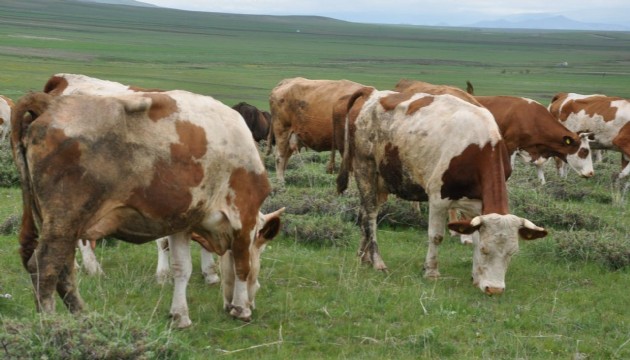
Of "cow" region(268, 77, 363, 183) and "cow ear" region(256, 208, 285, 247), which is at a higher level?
"cow ear" region(256, 208, 285, 247)

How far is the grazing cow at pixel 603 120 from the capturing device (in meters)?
19.6

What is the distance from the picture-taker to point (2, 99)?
24.1 meters

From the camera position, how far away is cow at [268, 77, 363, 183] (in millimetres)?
16859

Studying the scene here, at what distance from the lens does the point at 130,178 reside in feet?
21.0

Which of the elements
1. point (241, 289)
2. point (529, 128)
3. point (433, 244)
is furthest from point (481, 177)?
point (529, 128)

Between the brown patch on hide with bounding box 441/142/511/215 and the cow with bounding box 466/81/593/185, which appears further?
the cow with bounding box 466/81/593/185

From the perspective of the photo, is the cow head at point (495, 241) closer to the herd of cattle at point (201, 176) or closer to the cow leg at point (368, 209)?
the herd of cattle at point (201, 176)

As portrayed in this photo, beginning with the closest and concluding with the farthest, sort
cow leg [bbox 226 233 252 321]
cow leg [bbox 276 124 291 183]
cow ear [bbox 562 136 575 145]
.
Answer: cow leg [bbox 226 233 252 321] < cow ear [bbox 562 136 575 145] < cow leg [bbox 276 124 291 183]

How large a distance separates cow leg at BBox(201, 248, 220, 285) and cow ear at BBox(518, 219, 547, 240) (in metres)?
3.50

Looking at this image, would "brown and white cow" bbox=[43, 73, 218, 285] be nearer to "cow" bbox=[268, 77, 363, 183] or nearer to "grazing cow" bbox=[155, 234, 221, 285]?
"grazing cow" bbox=[155, 234, 221, 285]

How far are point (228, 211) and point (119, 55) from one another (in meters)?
91.6

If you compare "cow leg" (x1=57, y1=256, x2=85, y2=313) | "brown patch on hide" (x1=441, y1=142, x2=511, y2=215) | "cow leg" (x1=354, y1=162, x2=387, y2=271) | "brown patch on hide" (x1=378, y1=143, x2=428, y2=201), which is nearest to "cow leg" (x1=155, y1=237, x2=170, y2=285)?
"cow leg" (x1=57, y1=256, x2=85, y2=313)

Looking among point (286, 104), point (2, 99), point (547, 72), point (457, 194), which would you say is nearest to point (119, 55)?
point (547, 72)

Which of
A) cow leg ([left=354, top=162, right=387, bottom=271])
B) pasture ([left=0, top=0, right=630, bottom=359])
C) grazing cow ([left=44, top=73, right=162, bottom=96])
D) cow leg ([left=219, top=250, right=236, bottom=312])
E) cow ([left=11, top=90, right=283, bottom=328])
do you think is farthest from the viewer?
cow leg ([left=354, top=162, right=387, bottom=271])
